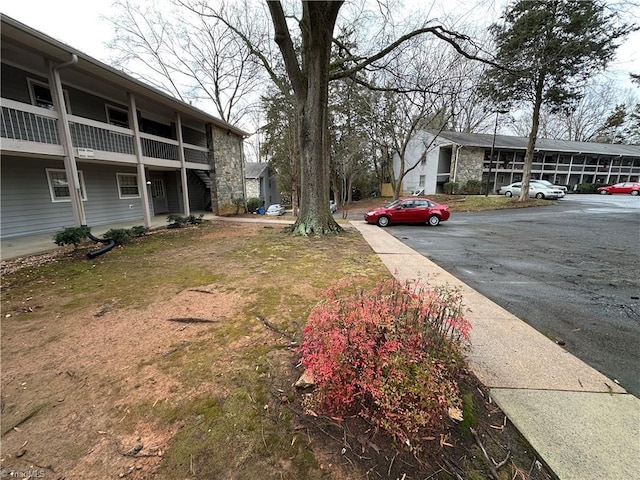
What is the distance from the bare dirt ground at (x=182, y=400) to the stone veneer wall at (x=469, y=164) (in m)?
25.6

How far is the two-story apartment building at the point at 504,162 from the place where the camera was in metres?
24.9

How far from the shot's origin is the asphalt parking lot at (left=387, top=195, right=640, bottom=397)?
2.91 meters

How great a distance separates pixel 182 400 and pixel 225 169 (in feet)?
45.6

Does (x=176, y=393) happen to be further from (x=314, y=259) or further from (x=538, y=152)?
(x=538, y=152)

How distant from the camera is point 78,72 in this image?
7.13 metres

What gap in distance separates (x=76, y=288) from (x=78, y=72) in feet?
21.5

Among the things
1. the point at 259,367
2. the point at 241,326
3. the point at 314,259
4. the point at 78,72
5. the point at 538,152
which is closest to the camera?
the point at 259,367

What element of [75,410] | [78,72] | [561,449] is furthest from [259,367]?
[78,72]

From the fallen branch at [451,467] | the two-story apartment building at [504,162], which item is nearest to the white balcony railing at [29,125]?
the fallen branch at [451,467]

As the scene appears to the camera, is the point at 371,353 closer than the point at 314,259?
Yes

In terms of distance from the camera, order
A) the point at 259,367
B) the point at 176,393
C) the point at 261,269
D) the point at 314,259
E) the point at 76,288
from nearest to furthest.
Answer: the point at 176,393 → the point at 259,367 → the point at 76,288 → the point at 261,269 → the point at 314,259

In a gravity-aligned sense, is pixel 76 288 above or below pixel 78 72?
below

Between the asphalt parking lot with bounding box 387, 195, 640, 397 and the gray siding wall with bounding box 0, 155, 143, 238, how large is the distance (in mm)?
11326

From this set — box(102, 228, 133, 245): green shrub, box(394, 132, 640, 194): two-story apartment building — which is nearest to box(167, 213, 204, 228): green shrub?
box(102, 228, 133, 245): green shrub
